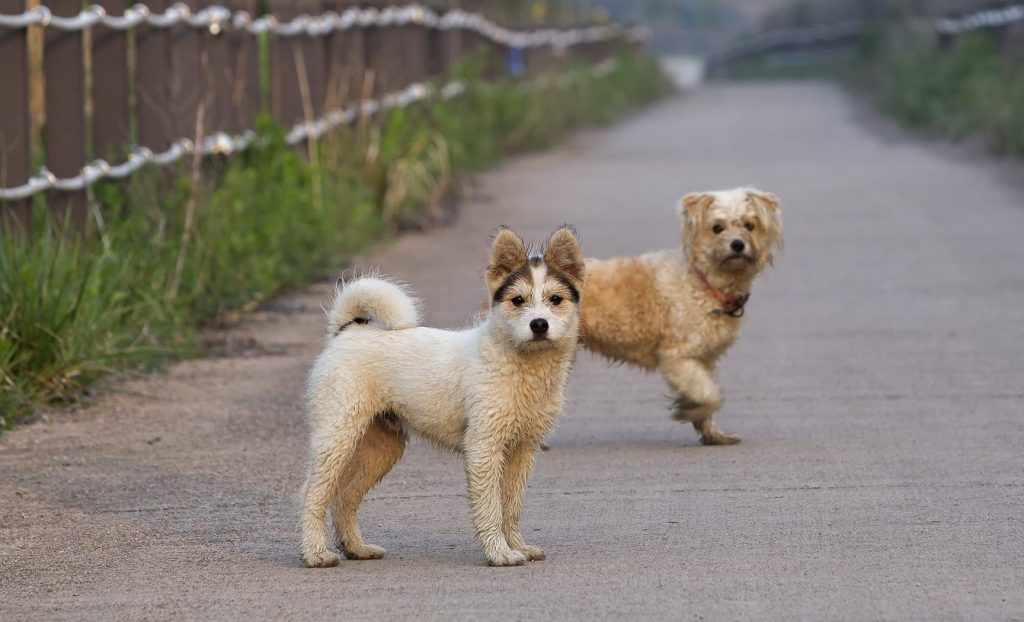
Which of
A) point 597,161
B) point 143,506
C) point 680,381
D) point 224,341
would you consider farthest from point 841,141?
point 143,506

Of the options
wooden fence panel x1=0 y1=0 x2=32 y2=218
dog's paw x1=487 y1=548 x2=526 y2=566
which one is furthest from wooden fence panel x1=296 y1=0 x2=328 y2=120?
dog's paw x1=487 y1=548 x2=526 y2=566

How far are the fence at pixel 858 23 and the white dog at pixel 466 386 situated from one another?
69.4ft

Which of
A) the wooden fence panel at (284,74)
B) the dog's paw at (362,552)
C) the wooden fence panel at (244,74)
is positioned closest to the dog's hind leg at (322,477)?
the dog's paw at (362,552)

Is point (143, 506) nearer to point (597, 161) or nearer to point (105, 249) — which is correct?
point (105, 249)

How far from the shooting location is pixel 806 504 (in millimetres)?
7555

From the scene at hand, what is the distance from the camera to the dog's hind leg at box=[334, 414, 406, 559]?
686 cm

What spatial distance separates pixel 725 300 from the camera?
921 centimetres

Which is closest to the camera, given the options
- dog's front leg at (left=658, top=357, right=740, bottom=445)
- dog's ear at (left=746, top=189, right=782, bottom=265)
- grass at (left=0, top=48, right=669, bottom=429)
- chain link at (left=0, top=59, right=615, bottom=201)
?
dog's front leg at (left=658, top=357, right=740, bottom=445)

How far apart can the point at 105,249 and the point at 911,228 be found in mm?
8023

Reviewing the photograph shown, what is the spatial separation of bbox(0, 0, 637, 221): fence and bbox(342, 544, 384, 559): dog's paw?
13.7 ft

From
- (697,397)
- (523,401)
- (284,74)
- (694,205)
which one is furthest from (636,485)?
(284,74)

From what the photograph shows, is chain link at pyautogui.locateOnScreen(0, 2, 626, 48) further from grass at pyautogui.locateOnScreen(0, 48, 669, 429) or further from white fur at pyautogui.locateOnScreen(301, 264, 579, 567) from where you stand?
white fur at pyautogui.locateOnScreen(301, 264, 579, 567)

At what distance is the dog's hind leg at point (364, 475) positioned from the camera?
22.5 ft

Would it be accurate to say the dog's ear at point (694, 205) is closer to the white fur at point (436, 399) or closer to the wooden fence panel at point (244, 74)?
the white fur at point (436, 399)
